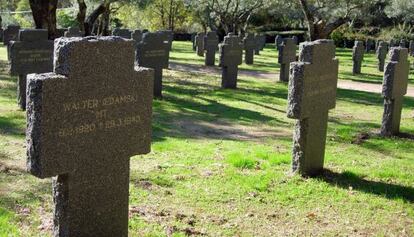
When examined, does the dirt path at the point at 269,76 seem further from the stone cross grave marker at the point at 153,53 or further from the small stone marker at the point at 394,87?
the small stone marker at the point at 394,87

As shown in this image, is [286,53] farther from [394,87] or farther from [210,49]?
[394,87]

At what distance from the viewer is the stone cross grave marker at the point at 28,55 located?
36.6ft

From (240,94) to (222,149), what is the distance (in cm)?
703

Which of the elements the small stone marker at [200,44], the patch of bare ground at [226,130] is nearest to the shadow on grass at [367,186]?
the patch of bare ground at [226,130]

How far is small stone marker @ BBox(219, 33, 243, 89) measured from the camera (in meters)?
16.7

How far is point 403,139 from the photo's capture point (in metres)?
10.4

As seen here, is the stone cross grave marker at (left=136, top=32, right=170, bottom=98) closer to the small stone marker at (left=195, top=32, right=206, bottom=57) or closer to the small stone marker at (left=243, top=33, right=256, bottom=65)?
the small stone marker at (left=243, top=33, right=256, bottom=65)

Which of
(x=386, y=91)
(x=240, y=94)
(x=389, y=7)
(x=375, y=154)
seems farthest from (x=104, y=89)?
(x=389, y=7)

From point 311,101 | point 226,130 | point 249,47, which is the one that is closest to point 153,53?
point 226,130

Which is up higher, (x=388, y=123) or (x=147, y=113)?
(x=147, y=113)

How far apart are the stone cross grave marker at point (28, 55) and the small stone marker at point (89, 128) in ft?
23.4

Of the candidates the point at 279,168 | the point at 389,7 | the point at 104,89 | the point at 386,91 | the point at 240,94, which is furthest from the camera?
the point at 389,7

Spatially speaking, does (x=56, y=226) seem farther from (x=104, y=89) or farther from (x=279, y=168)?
(x=279, y=168)

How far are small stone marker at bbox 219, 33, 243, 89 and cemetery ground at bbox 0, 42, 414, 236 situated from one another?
4.59 m
